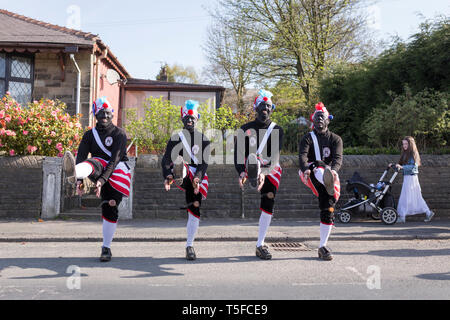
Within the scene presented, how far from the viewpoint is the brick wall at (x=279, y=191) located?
10000 mm

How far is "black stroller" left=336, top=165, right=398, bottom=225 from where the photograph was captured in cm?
923

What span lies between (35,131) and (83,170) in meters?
5.48

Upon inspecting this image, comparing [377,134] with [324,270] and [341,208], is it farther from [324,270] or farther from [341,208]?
[324,270]

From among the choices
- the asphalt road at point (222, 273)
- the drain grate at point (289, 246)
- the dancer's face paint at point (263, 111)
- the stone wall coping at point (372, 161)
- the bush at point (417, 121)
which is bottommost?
the drain grate at point (289, 246)

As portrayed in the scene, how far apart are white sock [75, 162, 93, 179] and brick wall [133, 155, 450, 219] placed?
480cm

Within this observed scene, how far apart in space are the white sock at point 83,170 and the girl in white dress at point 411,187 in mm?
7245

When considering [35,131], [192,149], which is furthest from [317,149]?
[35,131]

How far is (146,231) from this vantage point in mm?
8031

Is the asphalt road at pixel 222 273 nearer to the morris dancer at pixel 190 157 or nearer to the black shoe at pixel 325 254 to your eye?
the black shoe at pixel 325 254

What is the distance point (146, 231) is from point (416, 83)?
9.86 m

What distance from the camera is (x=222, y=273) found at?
193 inches

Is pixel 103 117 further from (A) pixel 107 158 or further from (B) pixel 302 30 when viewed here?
(B) pixel 302 30

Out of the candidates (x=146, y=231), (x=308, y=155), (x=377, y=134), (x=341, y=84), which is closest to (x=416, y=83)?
(x=377, y=134)

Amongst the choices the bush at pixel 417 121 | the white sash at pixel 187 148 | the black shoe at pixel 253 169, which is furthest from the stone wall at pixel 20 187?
the bush at pixel 417 121
